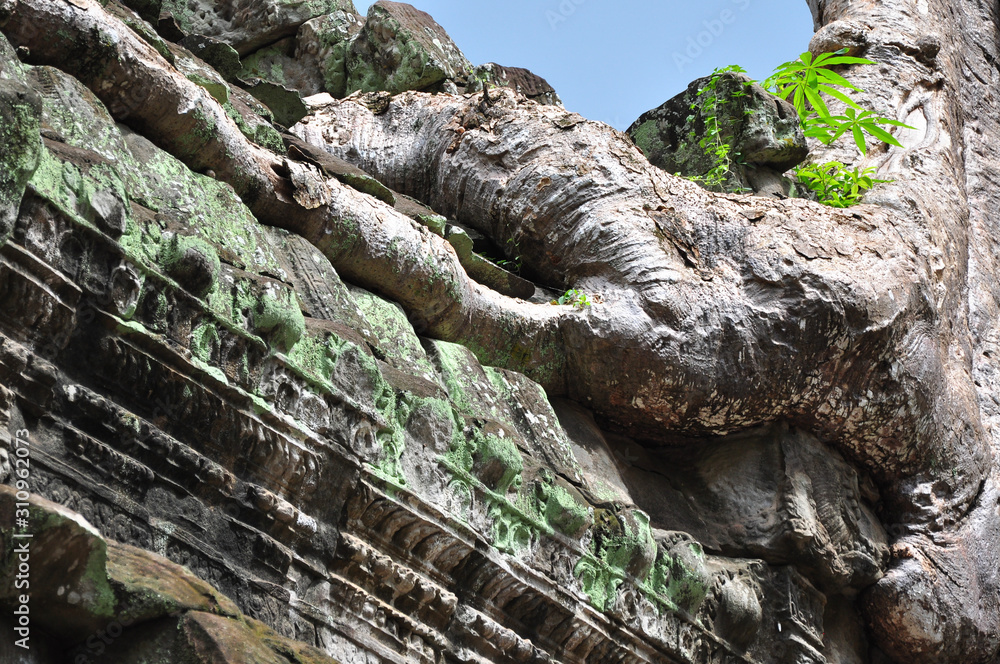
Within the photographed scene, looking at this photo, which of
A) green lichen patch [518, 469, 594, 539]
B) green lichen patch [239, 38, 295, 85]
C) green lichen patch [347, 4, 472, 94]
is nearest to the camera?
green lichen patch [518, 469, 594, 539]

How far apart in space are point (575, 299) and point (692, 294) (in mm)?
565

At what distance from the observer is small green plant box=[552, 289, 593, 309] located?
5.06 m

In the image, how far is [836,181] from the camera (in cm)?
650

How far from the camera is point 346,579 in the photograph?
3.20 meters

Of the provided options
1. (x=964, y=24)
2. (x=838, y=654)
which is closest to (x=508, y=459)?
(x=838, y=654)

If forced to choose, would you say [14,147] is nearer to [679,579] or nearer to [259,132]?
[259,132]

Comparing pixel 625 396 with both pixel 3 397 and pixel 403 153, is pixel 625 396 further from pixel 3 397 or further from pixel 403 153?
pixel 3 397

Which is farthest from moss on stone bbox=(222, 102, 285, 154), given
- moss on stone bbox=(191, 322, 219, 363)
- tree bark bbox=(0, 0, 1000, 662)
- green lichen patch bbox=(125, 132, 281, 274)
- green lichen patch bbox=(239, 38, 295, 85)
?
green lichen patch bbox=(239, 38, 295, 85)

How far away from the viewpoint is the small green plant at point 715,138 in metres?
6.69

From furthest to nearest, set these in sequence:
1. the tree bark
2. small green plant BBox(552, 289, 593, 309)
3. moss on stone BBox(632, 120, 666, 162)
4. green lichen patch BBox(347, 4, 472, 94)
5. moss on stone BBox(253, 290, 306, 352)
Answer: moss on stone BBox(632, 120, 666, 162) → green lichen patch BBox(347, 4, 472, 94) → small green plant BBox(552, 289, 593, 309) → the tree bark → moss on stone BBox(253, 290, 306, 352)

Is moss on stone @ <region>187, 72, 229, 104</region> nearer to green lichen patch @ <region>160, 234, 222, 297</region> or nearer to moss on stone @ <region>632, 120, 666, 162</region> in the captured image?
green lichen patch @ <region>160, 234, 222, 297</region>

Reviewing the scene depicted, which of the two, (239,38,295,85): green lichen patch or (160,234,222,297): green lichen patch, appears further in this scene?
(239,38,295,85): green lichen patch

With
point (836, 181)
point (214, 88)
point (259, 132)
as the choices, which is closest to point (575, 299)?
point (259, 132)

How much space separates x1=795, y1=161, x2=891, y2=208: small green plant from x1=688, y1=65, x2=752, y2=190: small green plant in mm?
480
